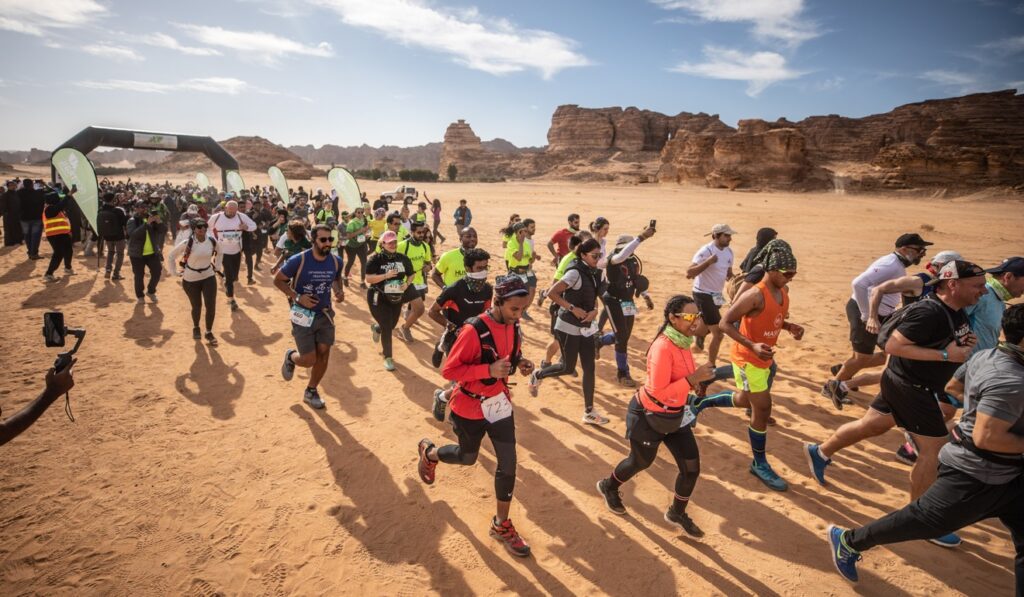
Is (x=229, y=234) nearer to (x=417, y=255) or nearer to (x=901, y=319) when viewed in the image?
(x=417, y=255)

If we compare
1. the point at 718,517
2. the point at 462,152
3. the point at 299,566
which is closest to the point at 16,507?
the point at 299,566

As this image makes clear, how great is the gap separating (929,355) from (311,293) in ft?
21.1

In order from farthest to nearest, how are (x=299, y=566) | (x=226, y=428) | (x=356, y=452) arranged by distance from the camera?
(x=226, y=428) → (x=356, y=452) → (x=299, y=566)

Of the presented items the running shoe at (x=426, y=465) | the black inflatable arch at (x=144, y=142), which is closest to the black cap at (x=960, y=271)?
the running shoe at (x=426, y=465)

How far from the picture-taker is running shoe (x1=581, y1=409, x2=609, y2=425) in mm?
6215

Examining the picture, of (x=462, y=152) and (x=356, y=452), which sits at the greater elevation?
(x=462, y=152)

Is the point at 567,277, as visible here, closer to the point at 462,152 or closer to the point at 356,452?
the point at 356,452

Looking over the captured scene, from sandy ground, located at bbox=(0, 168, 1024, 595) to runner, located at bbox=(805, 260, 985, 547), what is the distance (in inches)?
42.3

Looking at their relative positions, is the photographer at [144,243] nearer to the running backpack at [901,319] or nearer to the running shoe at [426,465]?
the running shoe at [426,465]

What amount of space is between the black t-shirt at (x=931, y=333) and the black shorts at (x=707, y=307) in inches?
134

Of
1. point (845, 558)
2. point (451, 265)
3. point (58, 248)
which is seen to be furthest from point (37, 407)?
point (58, 248)

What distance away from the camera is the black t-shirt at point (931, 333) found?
12.5 feet

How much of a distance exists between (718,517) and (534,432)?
236cm

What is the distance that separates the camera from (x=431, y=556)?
4023 millimetres
